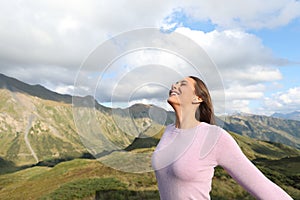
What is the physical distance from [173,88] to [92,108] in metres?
1.28

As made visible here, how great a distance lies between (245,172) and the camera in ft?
7.66

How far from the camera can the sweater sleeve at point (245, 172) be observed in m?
2.26

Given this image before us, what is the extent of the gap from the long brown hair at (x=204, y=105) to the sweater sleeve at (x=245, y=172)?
605 mm

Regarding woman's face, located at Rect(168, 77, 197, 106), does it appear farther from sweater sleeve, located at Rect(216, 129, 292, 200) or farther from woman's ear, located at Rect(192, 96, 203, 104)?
sweater sleeve, located at Rect(216, 129, 292, 200)

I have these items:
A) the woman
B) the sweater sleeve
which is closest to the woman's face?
the woman

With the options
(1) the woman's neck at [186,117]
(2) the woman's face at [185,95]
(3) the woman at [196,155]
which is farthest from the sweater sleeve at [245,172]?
(2) the woman's face at [185,95]

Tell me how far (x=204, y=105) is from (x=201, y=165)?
71 centimetres

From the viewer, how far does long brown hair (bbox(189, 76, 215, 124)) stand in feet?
9.93

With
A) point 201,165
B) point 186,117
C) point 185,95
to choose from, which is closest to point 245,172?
point 201,165

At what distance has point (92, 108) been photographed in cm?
392

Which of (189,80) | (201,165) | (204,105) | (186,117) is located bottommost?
(201,165)

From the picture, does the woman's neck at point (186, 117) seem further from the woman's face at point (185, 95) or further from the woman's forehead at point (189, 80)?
the woman's forehead at point (189, 80)

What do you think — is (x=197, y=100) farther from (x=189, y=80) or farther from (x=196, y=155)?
(x=196, y=155)

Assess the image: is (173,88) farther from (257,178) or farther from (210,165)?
(257,178)
